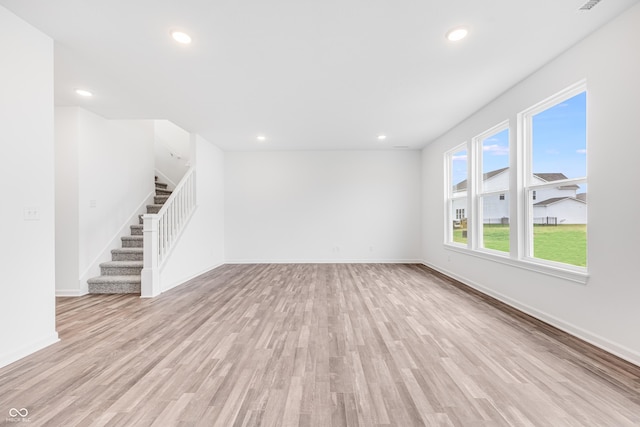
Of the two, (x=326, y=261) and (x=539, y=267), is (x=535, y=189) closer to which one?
(x=539, y=267)

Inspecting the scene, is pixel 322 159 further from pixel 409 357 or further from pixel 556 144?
pixel 409 357

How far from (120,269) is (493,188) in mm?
6020

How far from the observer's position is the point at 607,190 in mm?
2303

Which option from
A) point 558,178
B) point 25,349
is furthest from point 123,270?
point 558,178

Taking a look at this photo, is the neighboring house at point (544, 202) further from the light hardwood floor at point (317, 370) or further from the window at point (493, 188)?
the light hardwood floor at point (317, 370)

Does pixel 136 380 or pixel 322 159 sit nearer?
pixel 136 380

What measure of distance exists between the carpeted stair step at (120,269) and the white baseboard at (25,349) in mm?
2013

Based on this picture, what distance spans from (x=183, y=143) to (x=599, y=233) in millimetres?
8327

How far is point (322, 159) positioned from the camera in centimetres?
681

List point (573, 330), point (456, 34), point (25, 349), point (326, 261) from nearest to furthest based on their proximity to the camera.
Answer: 1. point (25, 349)
2. point (456, 34)
3. point (573, 330)
4. point (326, 261)

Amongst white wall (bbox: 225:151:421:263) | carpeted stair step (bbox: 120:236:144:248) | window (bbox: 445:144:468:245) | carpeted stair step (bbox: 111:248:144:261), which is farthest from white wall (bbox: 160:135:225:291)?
window (bbox: 445:144:468:245)

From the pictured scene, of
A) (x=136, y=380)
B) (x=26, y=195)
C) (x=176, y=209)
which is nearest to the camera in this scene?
(x=136, y=380)

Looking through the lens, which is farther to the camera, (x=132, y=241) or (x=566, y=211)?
(x=132, y=241)

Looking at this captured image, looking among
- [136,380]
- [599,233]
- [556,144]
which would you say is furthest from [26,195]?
[556,144]
